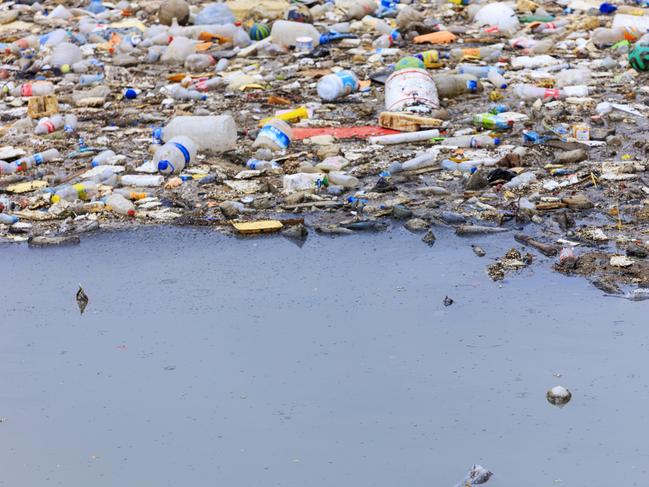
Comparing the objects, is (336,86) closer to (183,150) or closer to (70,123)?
(183,150)

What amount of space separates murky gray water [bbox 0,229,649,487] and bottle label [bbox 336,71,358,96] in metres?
2.84

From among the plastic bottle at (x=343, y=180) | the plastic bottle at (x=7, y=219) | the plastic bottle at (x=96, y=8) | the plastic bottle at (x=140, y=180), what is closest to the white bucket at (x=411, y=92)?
the plastic bottle at (x=343, y=180)

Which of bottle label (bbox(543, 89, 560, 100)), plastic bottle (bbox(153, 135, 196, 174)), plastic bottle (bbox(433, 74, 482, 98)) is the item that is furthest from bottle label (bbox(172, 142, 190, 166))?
bottle label (bbox(543, 89, 560, 100))

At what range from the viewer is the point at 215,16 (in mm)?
10781

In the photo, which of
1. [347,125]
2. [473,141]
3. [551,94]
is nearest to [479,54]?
[551,94]

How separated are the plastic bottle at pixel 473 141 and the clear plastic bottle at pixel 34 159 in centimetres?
267

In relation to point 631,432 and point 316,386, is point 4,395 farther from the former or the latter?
point 631,432

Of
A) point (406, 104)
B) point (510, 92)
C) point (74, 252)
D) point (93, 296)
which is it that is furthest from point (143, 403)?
point (510, 92)

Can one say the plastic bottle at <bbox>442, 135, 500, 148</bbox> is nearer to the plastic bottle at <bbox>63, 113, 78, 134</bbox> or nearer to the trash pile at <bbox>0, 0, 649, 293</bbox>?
the trash pile at <bbox>0, 0, 649, 293</bbox>

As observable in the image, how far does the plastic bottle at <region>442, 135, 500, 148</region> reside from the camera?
6.54 meters

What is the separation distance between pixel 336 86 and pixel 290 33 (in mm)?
2079

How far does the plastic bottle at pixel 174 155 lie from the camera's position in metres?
6.33

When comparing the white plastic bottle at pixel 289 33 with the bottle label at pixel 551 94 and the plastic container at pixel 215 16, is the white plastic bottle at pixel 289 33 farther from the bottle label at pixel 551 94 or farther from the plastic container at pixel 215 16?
the bottle label at pixel 551 94

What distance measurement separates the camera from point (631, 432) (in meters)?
3.49
